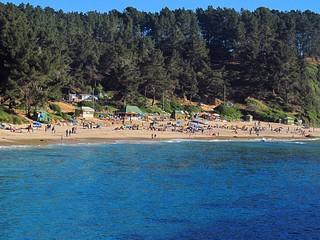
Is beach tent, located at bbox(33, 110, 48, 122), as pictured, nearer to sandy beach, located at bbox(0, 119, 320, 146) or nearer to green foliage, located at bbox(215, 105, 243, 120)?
sandy beach, located at bbox(0, 119, 320, 146)

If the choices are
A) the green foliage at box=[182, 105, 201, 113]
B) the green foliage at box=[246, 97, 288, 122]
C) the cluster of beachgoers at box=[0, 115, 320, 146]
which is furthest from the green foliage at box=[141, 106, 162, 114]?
the green foliage at box=[246, 97, 288, 122]

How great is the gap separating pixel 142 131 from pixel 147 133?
3.87ft

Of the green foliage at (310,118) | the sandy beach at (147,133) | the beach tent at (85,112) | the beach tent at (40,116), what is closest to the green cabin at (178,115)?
the sandy beach at (147,133)

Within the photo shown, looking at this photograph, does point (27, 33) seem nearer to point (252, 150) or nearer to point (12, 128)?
point (12, 128)

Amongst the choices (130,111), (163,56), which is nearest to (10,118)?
(130,111)

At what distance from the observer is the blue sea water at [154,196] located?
2091cm

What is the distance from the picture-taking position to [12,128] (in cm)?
5950

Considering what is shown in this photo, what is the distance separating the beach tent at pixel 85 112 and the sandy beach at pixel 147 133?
396 centimetres

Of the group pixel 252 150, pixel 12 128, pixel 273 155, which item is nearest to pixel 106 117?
pixel 12 128

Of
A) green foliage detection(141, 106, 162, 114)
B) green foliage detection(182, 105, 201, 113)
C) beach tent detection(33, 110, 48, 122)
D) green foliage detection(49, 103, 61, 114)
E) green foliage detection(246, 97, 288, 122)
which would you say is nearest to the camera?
beach tent detection(33, 110, 48, 122)

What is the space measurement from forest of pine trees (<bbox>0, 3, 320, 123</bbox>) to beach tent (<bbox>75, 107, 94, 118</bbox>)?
4836 mm

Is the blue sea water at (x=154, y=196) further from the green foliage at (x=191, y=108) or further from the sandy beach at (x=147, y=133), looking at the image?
the green foliage at (x=191, y=108)

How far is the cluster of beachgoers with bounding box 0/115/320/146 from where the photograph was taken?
58375 mm

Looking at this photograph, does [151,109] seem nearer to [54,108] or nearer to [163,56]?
[54,108]
